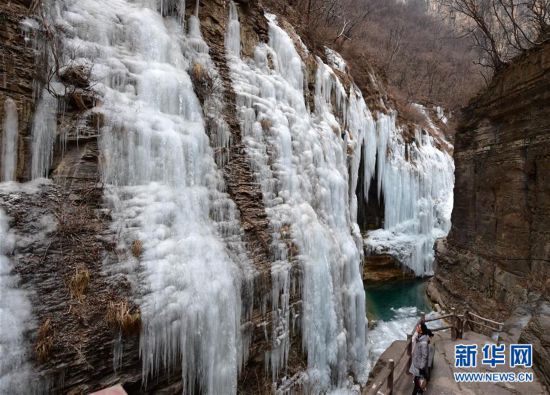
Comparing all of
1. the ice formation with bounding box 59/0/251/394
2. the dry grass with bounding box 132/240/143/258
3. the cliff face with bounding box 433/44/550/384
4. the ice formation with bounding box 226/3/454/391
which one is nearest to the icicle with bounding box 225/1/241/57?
the ice formation with bounding box 226/3/454/391

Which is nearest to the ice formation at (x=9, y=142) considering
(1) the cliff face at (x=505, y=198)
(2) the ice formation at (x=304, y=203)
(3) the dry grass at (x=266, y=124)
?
(2) the ice formation at (x=304, y=203)

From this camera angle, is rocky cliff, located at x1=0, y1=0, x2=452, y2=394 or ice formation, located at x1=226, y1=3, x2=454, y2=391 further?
ice formation, located at x1=226, y1=3, x2=454, y2=391

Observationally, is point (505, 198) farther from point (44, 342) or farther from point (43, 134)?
point (43, 134)

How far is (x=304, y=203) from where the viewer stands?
21.9 ft

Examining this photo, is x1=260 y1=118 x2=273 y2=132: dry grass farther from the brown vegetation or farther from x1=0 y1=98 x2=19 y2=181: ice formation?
the brown vegetation

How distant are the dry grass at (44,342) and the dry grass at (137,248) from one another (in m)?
1.07

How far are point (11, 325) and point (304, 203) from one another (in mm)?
5179

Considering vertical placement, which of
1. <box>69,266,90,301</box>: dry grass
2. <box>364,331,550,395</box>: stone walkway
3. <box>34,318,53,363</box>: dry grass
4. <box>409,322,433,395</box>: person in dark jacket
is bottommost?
<box>364,331,550,395</box>: stone walkway

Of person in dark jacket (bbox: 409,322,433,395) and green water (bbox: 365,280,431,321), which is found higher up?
person in dark jacket (bbox: 409,322,433,395)

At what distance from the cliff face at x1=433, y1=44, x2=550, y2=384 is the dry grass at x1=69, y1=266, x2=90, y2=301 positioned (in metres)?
6.45

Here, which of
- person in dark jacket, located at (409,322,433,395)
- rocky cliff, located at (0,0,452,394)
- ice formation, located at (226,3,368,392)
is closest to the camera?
rocky cliff, located at (0,0,452,394)

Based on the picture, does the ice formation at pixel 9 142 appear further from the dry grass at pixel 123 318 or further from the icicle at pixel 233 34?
the icicle at pixel 233 34

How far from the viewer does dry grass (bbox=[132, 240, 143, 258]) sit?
12.2 feet

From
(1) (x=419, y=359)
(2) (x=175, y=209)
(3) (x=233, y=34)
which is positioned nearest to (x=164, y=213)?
(2) (x=175, y=209)
